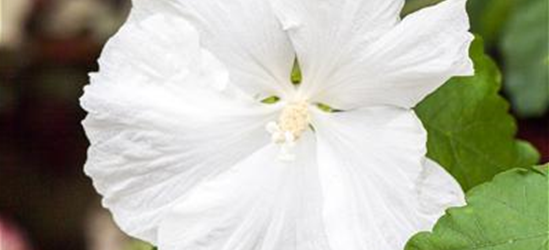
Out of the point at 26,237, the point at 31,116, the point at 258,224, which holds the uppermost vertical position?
the point at 258,224

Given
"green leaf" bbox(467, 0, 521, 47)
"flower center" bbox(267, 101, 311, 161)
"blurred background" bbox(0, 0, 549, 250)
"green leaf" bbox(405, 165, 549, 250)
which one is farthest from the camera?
"blurred background" bbox(0, 0, 549, 250)

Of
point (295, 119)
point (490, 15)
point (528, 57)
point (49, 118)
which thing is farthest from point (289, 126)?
point (49, 118)

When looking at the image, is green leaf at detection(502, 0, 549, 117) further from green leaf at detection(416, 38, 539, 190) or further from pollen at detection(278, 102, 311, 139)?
pollen at detection(278, 102, 311, 139)

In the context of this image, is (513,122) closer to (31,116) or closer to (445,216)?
(445,216)

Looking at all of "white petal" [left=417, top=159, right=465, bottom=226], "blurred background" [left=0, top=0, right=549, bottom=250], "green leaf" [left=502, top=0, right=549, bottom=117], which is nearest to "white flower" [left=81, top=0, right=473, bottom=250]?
"white petal" [left=417, top=159, right=465, bottom=226]

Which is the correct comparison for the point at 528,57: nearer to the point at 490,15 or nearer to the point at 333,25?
Result: the point at 490,15

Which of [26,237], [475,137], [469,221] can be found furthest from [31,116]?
[469,221]
